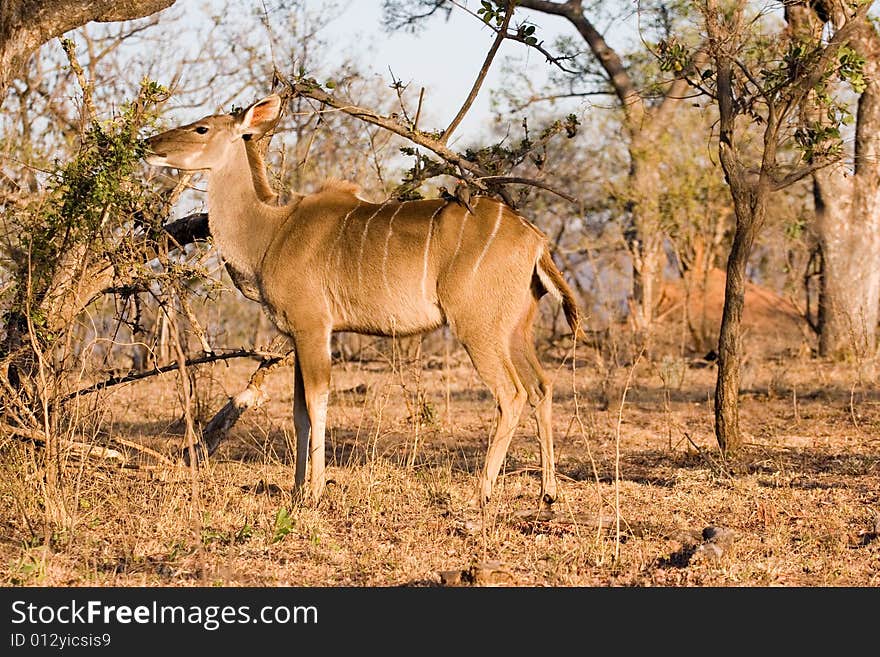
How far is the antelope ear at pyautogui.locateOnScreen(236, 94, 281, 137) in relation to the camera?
6.33 metres

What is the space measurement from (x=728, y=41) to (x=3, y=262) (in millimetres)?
4119

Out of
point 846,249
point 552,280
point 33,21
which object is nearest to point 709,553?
point 552,280

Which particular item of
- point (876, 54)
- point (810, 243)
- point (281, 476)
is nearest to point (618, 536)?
point (281, 476)

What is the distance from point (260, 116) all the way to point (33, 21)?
1.24 m

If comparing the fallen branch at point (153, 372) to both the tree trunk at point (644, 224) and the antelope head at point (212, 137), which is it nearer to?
the antelope head at point (212, 137)

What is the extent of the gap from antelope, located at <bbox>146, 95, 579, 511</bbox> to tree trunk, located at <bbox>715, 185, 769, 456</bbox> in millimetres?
1275

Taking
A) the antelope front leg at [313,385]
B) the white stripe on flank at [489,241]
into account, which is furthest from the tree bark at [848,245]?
the antelope front leg at [313,385]

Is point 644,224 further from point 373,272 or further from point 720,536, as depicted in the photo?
point 720,536

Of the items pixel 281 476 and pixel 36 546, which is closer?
pixel 36 546

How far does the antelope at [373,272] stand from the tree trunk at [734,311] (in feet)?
4.18

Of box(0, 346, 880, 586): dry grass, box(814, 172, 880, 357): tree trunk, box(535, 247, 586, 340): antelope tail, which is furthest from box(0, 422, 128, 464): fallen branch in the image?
box(814, 172, 880, 357): tree trunk

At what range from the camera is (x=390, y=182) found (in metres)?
12.9
